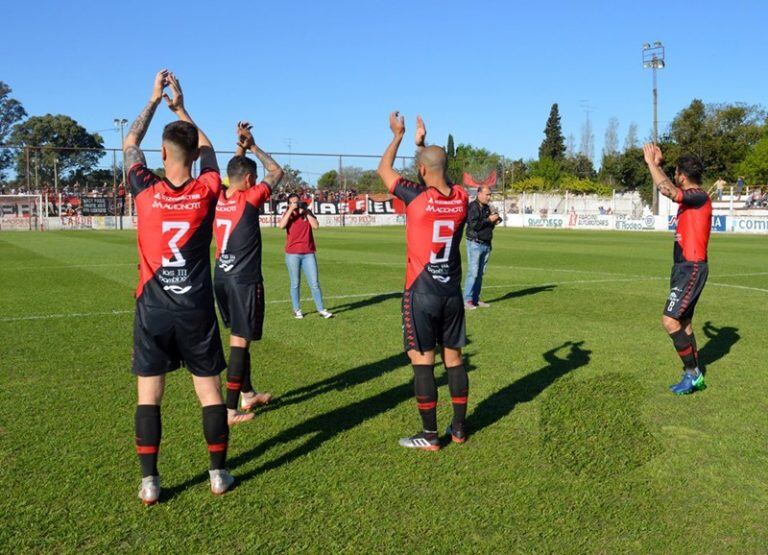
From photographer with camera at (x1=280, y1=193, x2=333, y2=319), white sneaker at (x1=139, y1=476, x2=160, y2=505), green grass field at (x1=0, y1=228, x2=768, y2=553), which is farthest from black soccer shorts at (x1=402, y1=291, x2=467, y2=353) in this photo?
photographer with camera at (x1=280, y1=193, x2=333, y2=319)

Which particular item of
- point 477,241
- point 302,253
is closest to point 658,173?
point 477,241

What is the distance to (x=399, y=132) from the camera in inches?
190

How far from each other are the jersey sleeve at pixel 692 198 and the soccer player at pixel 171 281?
4.26 metres

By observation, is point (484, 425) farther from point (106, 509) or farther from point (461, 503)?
point (106, 509)

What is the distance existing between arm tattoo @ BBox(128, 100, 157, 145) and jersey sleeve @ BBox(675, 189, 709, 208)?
14.9 feet

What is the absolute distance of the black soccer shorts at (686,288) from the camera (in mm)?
6527

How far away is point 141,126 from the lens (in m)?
4.27

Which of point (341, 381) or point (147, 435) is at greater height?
point (147, 435)

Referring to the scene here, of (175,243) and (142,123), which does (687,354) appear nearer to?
(175,243)

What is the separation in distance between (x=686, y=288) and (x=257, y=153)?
4.31m

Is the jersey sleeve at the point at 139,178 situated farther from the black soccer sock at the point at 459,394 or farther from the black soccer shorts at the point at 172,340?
the black soccer sock at the point at 459,394

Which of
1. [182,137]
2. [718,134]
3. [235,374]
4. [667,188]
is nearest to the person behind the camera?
[182,137]

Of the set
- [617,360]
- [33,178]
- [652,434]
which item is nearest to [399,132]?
[652,434]

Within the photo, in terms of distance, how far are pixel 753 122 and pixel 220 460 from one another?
78.6 m
